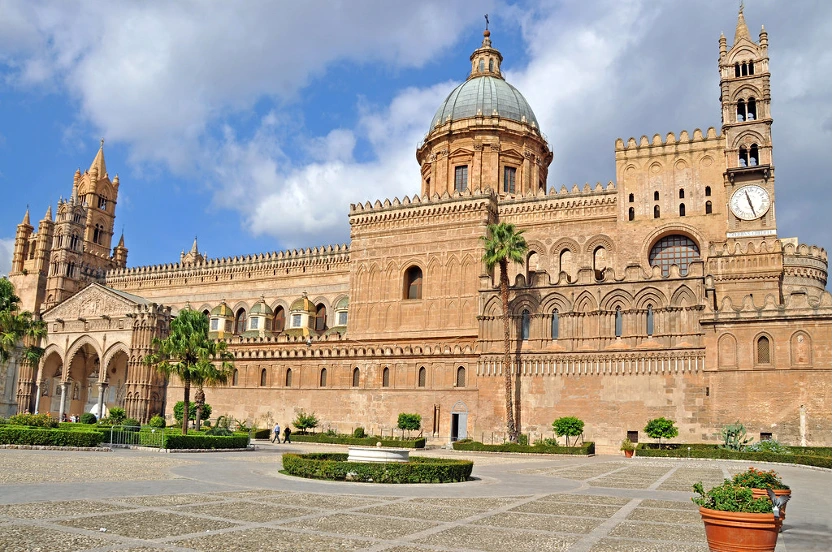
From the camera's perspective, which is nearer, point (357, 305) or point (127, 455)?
point (127, 455)

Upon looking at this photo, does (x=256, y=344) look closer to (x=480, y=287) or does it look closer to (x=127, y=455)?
(x=480, y=287)

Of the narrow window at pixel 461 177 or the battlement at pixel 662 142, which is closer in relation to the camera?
the battlement at pixel 662 142

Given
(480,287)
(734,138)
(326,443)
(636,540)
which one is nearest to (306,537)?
(636,540)

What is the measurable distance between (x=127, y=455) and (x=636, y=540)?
72.0ft

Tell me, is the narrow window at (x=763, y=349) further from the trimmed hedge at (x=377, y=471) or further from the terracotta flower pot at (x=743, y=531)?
the terracotta flower pot at (x=743, y=531)

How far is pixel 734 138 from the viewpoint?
43.8m

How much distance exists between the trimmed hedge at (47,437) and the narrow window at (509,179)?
118 ft

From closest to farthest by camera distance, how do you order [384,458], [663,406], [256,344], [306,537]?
[306,537] → [384,458] → [663,406] → [256,344]

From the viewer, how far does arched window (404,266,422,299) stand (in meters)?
51.8

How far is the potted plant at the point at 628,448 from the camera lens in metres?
35.3

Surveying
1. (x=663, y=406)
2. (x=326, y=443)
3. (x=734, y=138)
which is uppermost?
(x=734, y=138)

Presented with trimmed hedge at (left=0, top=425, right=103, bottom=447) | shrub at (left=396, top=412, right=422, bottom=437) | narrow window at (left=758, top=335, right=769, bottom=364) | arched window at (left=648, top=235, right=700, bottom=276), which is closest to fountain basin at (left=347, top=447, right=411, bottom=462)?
trimmed hedge at (left=0, top=425, right=103, bottom=447)

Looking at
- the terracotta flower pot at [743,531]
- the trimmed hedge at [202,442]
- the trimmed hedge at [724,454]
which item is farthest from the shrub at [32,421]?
the terracotta flower pot at [743,531]

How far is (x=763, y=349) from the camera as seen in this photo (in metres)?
36.8
